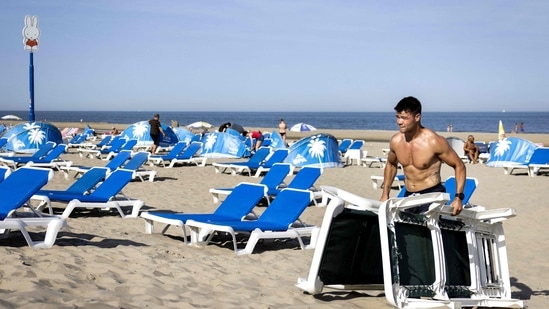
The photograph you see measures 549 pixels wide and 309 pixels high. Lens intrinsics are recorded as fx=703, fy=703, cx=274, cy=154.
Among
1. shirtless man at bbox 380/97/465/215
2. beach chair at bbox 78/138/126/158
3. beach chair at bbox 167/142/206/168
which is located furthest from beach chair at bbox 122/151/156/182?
shirtless man at bbox 380/97/465/215

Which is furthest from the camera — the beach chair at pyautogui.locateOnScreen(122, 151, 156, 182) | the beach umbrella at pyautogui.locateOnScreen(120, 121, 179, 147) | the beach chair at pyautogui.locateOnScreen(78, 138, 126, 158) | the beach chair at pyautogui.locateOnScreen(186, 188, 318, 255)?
the beach umbrella at pyautogui.locateOnScreen(120, 121, 179, 147)

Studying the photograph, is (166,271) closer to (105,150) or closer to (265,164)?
(265,164)

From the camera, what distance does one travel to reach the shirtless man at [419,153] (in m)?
4.45

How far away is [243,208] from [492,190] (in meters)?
7.00

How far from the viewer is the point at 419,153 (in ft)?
15.0

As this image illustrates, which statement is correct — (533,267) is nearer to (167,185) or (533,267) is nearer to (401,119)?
(401,119)

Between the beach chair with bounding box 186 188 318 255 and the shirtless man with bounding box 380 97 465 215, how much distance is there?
199 centimetres

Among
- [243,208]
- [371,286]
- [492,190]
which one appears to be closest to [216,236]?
[243,208]

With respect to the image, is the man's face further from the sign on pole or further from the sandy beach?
the sign on pole

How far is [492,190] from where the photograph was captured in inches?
503

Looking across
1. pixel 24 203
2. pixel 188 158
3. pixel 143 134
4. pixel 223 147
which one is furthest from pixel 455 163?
pixel 143 134

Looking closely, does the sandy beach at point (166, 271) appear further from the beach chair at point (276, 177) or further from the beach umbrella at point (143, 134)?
the beach umbrella at point (143, 134)

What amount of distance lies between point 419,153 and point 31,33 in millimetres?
15786

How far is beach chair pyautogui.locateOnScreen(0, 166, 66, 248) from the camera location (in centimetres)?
530
